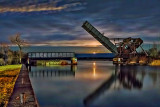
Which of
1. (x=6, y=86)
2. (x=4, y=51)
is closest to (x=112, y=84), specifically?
(x=6, y=86)

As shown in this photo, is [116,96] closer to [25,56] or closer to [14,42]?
[14,42]

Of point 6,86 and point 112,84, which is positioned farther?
point 112,84

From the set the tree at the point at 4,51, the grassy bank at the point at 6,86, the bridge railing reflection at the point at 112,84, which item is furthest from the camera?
the tree at the point at 4,51

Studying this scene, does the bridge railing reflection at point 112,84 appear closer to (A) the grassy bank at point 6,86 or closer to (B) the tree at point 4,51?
(A) the grassy bank at point 6,86

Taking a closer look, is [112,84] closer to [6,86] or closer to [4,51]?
[6,86]

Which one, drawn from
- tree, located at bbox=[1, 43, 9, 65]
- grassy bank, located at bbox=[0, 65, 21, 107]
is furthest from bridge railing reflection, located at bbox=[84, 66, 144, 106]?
tree, located at bbox=[1, 43, 9, 65]

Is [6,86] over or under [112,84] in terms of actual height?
over

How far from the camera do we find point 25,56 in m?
41.2

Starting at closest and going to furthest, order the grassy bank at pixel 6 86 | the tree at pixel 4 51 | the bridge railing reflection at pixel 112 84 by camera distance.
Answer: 1. the grassy bank at pixel 6 86
2. the bridge railing reflection at pixel 112 84
3. the tree at pixel 4 51

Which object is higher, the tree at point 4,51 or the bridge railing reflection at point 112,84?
the tree at point 4,51

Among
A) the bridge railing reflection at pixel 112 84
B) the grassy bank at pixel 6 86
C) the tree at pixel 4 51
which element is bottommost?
the bridge railing reflection at pixel 112 84

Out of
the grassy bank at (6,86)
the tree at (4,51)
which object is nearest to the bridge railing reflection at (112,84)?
the grassy bank at (6,86)

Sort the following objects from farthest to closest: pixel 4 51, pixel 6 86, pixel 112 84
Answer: pixel 4 51
pixel 112 84
pixel 6 86

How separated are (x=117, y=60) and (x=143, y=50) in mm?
5533
